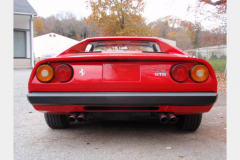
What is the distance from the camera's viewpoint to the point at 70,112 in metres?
2.42

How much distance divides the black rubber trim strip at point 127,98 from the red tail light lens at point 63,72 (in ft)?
0.55

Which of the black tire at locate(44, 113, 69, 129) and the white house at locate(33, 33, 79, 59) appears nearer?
the black tire at locate(44, 113, 69, 129)

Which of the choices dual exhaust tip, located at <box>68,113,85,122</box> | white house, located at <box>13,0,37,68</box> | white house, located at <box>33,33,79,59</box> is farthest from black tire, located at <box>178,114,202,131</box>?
white house, located at <box>33,33,79,59</box>

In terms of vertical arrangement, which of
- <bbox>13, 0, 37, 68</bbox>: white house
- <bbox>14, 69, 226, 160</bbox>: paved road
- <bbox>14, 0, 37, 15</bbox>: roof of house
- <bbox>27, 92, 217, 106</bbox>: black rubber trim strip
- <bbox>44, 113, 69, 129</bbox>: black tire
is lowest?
<bbox>14, 69, 226, 160</bbox>: paved road

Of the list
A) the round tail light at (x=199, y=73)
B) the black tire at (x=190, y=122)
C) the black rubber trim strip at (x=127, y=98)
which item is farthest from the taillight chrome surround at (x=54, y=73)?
the black tire at (x=190, y=122)

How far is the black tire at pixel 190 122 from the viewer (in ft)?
9.16

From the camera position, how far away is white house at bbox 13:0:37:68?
58.0 ft

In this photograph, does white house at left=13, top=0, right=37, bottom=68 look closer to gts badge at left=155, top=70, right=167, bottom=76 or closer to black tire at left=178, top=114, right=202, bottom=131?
black tire at left=178, top=114, right=202, bottom=131

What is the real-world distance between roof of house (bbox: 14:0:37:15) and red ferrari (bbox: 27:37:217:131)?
16.6m

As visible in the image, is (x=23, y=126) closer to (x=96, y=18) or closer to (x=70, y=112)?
(x=70, y=112)

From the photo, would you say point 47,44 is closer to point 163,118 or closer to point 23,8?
point 23,8

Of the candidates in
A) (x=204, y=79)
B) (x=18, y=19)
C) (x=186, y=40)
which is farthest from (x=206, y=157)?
(x=186, y=40)

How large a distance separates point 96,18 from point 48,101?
1341cm

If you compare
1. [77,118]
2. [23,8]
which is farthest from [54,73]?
[23,8]
